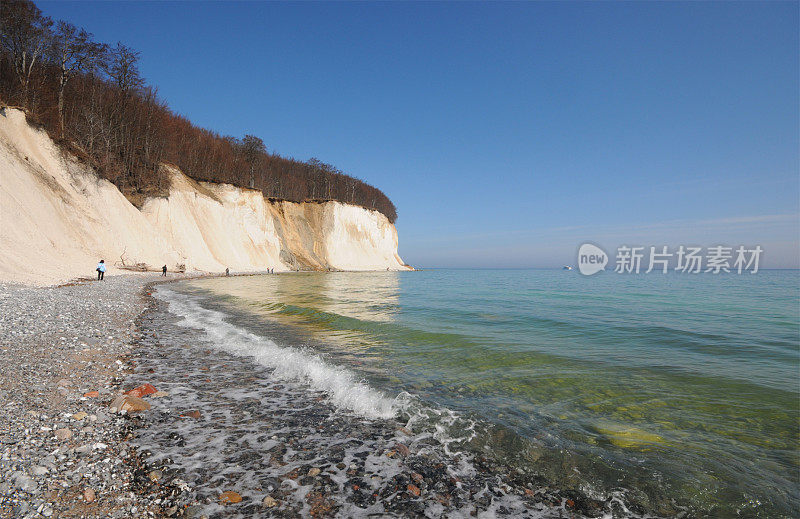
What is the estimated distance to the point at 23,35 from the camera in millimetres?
27500

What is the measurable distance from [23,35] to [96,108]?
7651 mm

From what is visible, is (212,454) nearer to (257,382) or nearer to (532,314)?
(257,382)

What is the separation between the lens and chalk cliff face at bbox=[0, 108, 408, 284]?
20.4m

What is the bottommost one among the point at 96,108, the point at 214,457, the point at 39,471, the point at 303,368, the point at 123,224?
the point at 303,368

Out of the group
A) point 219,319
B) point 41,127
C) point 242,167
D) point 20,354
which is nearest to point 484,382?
point 20,354

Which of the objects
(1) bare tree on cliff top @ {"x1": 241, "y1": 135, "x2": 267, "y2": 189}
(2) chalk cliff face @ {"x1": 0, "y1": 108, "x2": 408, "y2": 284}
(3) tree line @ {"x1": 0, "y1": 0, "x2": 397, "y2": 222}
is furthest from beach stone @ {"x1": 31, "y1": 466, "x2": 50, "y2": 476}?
(1) bare tree on cliff top @ {"x1": 241, "y1": 135, "x2": 267, "y2": 189}

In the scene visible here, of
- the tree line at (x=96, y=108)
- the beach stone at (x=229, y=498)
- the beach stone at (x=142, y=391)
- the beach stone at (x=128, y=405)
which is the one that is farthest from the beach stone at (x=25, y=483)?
the tree line at (x=96, y=108)

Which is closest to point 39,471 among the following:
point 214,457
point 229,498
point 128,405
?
point 214,457

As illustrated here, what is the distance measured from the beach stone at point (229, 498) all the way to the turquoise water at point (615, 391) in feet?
7.60

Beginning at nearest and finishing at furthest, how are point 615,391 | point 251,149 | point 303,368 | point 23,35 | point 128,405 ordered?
point 128,405, point 615,391, point 303,368, point 23,35, point 251,149

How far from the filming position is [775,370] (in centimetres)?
744

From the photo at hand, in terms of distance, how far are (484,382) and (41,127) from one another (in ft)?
118

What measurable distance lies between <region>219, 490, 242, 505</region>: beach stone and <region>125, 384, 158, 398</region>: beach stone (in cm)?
270

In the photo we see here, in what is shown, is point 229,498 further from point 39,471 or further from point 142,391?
point 142,391
